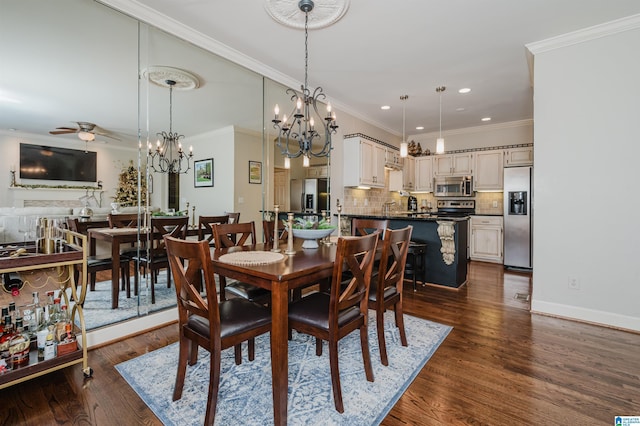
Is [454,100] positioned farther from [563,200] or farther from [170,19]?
[170,19]

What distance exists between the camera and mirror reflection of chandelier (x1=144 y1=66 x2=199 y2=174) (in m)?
2.82

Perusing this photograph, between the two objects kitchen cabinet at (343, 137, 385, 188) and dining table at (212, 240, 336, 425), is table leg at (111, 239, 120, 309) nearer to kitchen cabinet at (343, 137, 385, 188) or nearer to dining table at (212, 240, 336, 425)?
dining table at (212, 240, 336, 425)

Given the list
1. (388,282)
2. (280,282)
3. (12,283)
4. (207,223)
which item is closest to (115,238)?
(12,283)

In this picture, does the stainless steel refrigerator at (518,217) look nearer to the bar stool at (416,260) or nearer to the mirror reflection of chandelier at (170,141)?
the bar stool at (416,260)

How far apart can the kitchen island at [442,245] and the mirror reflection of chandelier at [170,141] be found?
2817 mm

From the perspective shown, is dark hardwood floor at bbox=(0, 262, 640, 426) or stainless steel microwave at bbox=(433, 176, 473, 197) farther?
stainless steel microwave at bbox=(433, 176, 473, 197)

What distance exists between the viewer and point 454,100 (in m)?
4.70

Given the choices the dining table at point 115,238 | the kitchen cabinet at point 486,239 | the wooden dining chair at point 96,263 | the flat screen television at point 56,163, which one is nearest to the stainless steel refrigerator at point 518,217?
the kitchen cabinet at point 486,239

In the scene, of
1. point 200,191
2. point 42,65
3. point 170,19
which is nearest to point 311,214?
point 200,191

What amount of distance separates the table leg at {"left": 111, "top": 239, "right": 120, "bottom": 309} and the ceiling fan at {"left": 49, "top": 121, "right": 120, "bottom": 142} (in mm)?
906

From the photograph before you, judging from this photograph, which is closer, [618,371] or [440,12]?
[618,371]

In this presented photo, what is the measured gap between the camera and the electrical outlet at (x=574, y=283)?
2928mm

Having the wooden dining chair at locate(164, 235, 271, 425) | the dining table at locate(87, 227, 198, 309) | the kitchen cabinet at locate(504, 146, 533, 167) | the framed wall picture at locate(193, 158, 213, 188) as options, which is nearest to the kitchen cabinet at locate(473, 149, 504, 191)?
the kitchen cabinet at locate(504, 146, 533, 167)

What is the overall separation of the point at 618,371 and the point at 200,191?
386 cm
